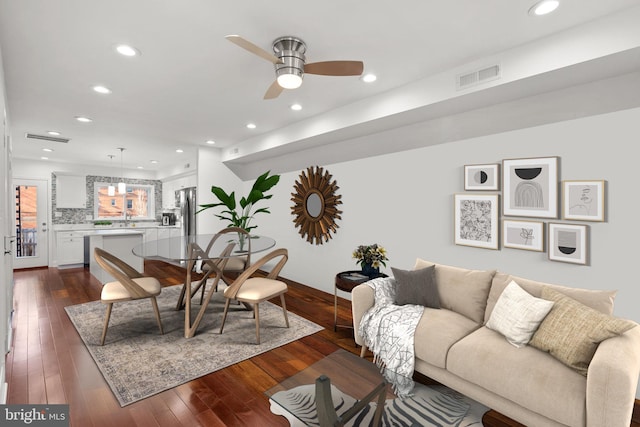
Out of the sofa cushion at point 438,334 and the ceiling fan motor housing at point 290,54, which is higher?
the ceiling fan motor housing at point 290,54

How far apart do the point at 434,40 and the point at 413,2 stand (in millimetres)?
491

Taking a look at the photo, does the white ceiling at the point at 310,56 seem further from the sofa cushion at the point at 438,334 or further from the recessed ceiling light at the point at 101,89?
the sofa cushion at the point at 438,334

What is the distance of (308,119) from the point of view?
163 inches

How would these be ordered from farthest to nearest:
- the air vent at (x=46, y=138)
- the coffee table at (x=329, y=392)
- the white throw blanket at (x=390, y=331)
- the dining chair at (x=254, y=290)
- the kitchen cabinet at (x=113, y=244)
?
the kitchen cabinet at (x=113, y=244) → the air vent at (x=46, y=138) → the dining chair at (x=254, y=290) → the white throw blanket at (x=390, y=331) → the coffee table at (x=329, y=392)

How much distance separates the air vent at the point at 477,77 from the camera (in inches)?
94.2

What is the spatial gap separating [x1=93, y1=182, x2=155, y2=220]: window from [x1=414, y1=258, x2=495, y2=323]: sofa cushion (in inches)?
348

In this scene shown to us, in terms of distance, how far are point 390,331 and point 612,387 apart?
1.23m

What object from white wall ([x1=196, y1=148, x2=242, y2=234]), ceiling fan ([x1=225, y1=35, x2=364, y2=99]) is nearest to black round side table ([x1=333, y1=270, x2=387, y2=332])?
ceiling fan ([x1=225, y1=35, x2=364, y2=99])

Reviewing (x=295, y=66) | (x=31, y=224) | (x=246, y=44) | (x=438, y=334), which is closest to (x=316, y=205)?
(x=295, y=66)

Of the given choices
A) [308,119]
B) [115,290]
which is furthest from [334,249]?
[115,290]

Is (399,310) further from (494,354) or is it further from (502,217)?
(502,217)

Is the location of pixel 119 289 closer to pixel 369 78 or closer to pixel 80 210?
pixel 369 78

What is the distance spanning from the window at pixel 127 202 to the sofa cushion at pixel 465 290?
29.0 feet

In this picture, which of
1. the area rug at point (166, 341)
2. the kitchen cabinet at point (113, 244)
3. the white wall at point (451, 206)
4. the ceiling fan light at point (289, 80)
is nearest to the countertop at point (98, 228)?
the kitchen cabinet at point (113, 244)
